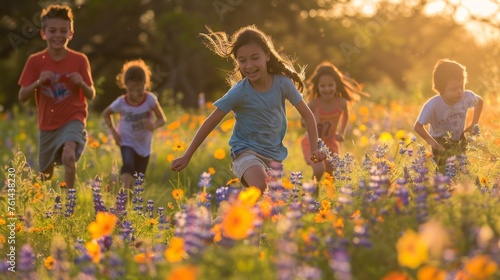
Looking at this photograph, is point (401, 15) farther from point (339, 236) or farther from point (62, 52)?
point (339, 236)

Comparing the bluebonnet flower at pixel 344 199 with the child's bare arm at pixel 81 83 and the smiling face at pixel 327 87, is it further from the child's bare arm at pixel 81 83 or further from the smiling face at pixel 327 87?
the smiling face at pixel 327 87

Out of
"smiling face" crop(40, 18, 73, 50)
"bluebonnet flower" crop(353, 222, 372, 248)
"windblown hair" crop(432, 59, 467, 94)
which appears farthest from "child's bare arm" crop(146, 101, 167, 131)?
"bluebonnet flower" crop(353, 222, 372, 248)

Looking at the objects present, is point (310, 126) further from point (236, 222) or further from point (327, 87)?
point (236, 222)

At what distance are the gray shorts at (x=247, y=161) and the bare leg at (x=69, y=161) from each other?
2.03 m

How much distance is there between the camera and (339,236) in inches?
129

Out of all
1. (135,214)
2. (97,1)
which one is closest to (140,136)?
(135,214)

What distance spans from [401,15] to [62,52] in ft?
51.3

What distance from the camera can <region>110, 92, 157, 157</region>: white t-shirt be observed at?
316 inches

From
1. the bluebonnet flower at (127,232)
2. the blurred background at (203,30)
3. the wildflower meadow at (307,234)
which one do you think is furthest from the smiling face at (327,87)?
the blurred background at (203,30)

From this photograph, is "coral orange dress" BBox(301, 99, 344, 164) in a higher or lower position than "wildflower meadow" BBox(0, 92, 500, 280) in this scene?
higher

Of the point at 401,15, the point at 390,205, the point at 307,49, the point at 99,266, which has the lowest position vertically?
the point at 99,266

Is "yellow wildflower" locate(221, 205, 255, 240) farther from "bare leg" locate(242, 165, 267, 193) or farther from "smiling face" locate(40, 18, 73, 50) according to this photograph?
"smiling face" locate(40, 18, 73, 50)

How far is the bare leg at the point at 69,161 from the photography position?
7121 mm

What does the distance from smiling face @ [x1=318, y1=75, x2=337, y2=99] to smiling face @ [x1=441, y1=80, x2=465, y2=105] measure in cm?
142
